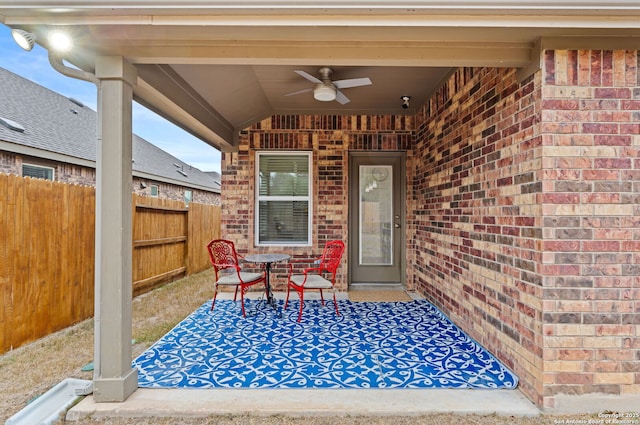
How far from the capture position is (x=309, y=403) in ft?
6.83

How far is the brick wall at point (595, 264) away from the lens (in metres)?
2.06

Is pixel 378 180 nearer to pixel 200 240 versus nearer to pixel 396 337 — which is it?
pixel 396 337

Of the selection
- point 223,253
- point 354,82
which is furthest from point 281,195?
point 354,82

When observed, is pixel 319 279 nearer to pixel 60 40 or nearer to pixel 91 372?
pixel 91 372

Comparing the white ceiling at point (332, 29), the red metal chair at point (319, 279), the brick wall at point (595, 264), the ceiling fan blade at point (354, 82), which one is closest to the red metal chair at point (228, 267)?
the red metal chair at point (319, 279)

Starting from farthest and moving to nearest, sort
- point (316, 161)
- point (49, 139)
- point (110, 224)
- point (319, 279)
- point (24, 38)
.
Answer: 1. point (49, 139)
2. point (316, 161)
3. point (319, 279)
4. point (110, 224)
5. point (24, 38)

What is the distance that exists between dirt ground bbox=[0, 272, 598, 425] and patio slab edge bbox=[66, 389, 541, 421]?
37 mm

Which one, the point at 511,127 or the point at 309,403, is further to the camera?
the point at 511,127

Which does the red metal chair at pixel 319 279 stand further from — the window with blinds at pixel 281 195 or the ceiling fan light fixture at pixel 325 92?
the ceiling fan light fixture at pixel 325 92

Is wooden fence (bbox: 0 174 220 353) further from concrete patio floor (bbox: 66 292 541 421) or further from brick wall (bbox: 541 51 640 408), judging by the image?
brick wall (bbox: 541 51 640 408)

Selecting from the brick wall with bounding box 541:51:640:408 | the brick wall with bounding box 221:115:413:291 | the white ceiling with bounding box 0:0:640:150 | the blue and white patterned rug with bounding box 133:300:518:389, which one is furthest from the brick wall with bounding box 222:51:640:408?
the brick wall with bounding box 221:115:413:291

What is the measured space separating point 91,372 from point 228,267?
1.60 metres

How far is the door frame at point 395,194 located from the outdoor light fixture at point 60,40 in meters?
3.75

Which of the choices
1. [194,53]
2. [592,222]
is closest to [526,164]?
[592,222]
